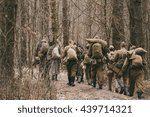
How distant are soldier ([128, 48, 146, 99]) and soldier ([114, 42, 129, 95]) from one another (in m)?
0.52

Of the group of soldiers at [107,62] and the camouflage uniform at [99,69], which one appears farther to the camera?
the camouflage uniform at [99,69]

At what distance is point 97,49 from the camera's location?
18.8 meters

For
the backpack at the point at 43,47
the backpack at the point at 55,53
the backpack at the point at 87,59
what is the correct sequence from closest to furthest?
1. the backpack at the point at 87,59
2. the backpack at the point at 55,53
3. the backpack at the point at 43,47

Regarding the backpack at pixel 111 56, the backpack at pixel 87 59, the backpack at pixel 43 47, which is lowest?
the backpack at pixel 87 59

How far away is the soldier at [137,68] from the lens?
60.5 ft

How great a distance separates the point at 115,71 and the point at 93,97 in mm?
3054

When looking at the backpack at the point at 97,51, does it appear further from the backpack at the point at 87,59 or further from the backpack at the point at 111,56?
the backpack at the point at 87,59

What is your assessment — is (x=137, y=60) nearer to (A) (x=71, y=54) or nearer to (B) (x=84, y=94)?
(B) (x=84, y=94)

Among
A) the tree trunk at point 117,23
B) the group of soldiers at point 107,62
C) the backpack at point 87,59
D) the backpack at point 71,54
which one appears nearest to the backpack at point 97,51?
the group of soldiers at point 107,62

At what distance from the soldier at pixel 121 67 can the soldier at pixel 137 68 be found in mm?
522

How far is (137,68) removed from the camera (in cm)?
1864

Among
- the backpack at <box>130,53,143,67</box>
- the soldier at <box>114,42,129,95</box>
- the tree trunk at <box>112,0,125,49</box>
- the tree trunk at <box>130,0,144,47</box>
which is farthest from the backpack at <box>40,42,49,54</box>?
the tree trunk at <box>112,0,125,49</box>

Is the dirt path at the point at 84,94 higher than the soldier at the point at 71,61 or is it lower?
lower

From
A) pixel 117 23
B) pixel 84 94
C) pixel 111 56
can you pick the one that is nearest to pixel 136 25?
pixel 117 23
